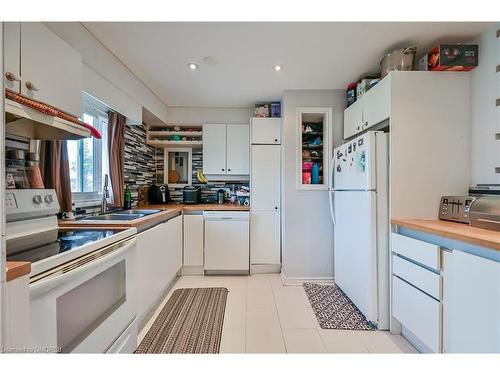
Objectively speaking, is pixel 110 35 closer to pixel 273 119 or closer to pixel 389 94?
pixel 273 119

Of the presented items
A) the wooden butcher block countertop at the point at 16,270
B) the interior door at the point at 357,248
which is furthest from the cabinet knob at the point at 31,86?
the interior door at the point at 357,248

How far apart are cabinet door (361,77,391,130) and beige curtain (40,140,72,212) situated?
8.11ft

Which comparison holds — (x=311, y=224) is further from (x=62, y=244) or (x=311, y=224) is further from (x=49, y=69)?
→ (x=49, y=69)

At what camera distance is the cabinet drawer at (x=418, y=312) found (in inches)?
55.1

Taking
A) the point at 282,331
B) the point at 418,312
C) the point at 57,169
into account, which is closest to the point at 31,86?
the point at 57,169

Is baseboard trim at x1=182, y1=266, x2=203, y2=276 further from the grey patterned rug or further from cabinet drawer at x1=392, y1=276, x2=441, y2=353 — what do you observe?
cabinet drawer at x1=392, y1=276, x2=441, y2=353

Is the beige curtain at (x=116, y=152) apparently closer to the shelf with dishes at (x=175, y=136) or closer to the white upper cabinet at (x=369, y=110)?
the shelf with dishes at (x=175, y=136)

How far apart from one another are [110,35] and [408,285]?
282 cm

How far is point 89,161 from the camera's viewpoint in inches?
92.4

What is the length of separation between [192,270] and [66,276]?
7.29ft

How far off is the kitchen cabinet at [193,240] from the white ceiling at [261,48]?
1601 millimetres

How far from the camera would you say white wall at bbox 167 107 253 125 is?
3.46 metres
